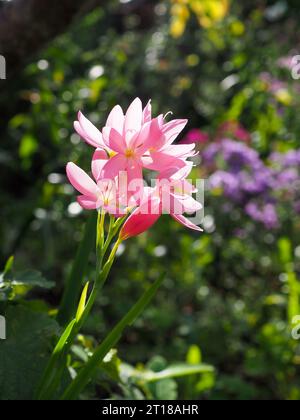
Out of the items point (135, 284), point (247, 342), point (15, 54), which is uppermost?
point (15, 54)

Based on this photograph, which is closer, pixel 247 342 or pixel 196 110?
pixel 247 342

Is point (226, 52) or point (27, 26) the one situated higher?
point (226, 52)

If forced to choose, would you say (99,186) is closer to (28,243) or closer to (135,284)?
(135,284)

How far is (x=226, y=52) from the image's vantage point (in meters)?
4.16

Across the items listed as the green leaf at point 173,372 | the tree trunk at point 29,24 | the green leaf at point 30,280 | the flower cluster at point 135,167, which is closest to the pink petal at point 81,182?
the flower cluster at point 135,167

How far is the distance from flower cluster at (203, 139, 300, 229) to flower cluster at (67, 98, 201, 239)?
1.57m

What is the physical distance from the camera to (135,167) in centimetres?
80

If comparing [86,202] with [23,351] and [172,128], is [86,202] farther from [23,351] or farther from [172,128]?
[23,351]

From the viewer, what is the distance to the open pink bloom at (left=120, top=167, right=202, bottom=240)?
0.82 m

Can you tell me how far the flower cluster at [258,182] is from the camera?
2.39m

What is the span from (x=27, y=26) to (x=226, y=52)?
97.7 inches

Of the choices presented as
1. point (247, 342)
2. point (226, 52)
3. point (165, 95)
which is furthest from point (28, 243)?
point (226, 52)

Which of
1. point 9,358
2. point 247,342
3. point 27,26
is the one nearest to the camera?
point 9,358

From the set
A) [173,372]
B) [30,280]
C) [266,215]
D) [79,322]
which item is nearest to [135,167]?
[79,322]
